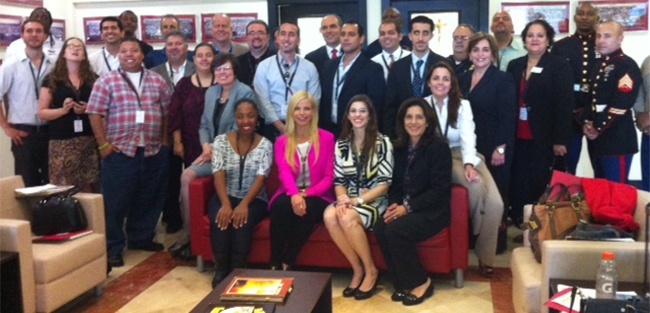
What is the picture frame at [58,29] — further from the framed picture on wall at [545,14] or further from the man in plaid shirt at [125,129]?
the framed picture on wall at [545,14]

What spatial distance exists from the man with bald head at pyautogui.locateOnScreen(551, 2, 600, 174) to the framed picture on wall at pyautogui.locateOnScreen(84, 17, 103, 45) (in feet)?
16.0

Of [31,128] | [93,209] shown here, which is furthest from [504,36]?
[31,128]

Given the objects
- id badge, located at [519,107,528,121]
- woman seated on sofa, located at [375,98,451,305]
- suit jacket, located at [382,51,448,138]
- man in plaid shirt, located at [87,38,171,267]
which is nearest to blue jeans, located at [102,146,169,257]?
man in plaid shirt, located at [87,38,171,267]

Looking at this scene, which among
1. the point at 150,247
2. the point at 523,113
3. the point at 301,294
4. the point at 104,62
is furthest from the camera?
the point at 104,62

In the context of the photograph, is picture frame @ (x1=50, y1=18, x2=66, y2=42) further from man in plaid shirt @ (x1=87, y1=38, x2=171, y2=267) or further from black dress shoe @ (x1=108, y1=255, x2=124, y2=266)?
black dress shoe @ (x1=108, y1=255, x2=124, y2=266)

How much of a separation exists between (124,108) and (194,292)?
1.37m

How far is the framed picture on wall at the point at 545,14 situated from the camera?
20.9 feet

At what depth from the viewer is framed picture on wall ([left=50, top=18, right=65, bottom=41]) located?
7.04 meters

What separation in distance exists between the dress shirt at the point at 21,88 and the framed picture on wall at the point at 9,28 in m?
1.43

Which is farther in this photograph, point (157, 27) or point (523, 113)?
point (157, 27)

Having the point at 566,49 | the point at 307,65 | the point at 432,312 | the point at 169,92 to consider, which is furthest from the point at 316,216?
the point at 566,49

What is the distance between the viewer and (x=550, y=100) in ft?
14.8

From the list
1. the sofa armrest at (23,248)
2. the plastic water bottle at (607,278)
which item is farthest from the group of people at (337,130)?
the plastic water bottle at (607,278)

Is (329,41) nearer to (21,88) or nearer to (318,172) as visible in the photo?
(318,172)
